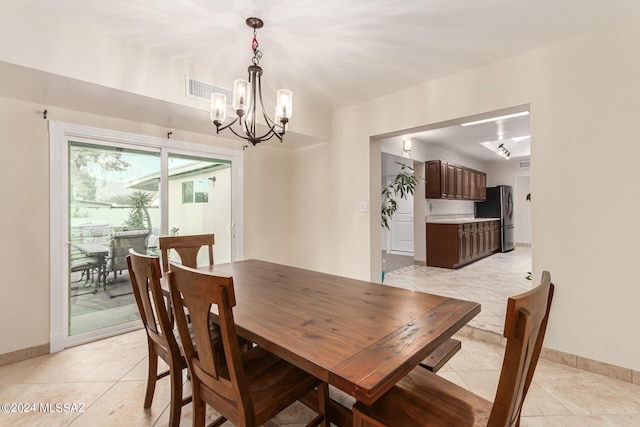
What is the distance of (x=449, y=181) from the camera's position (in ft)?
19.2

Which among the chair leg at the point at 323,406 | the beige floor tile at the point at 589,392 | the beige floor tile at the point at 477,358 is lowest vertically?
the beige floor tile at the point at 477,358

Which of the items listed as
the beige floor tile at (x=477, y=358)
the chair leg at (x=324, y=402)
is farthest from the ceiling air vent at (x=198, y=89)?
the beige floor tile at (x=477, y=358)

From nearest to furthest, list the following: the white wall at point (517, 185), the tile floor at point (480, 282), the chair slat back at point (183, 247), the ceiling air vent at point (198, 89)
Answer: the chair slat back at point (183, 247)
the ceiling air vent at point (198, 89)
the tile floor at point (480, 282)
the white wall at point (517, 185)

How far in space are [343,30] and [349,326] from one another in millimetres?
2045

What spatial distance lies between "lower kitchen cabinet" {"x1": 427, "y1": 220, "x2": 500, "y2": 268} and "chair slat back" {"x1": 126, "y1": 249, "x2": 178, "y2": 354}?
5.14m

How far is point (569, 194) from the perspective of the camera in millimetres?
2250

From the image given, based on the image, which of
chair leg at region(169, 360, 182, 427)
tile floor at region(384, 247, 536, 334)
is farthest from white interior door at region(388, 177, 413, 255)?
chair leg at region(169, 360, 182, 427)

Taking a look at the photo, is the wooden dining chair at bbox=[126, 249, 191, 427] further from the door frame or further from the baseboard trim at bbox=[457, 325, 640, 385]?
the baseboard trim at bbox=[457, 325, 640, 385]

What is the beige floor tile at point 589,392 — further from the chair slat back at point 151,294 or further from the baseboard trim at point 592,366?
the chair slat back at point 151,294

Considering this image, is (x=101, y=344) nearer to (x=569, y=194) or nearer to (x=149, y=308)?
(x=149, y=308)

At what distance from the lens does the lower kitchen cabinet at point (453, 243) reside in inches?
213

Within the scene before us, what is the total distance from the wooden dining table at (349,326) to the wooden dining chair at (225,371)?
0.52ft

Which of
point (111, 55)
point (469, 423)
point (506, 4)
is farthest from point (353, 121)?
point (469, 423)

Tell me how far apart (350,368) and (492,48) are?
272 cm
